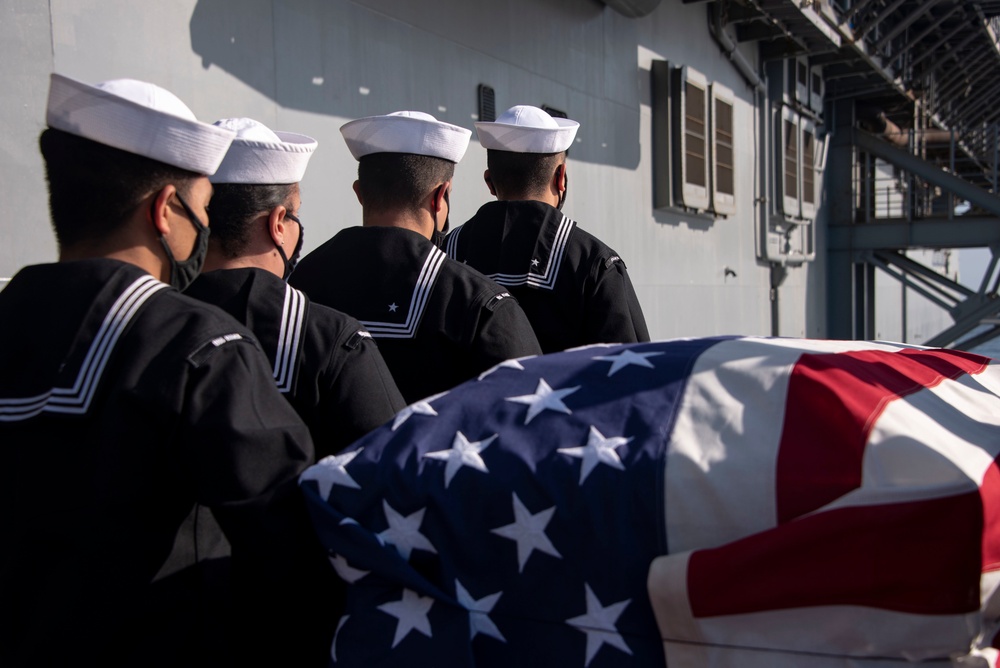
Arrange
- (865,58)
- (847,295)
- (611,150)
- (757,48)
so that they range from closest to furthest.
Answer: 1. (611,150)
2. (757,48)
3. (865,58)
4. (847,295)

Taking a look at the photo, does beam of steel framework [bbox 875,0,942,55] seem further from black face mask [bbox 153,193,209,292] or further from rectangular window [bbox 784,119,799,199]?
black face mask [bbox 153,193,209,292]

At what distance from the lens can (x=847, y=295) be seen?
519 inches

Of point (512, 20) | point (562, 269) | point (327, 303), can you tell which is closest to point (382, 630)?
point (327, 303)

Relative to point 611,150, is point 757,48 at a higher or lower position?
higher

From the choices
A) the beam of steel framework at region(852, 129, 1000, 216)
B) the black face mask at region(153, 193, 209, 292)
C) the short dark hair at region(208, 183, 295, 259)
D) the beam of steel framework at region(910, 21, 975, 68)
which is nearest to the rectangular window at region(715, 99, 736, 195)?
the beam of steel framework at region(852, 129, 1000, 216)

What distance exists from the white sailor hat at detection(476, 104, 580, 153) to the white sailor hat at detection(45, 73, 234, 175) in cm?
156

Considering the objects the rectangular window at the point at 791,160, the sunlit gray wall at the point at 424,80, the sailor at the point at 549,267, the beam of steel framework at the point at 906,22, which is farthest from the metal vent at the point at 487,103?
the beam of steel framework at the point at 906,22

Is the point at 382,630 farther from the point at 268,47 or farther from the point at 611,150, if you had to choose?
the point at 611,150

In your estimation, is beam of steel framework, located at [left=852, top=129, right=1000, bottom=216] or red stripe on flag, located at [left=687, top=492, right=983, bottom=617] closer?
red stripe on flag, located at [left=687, top=492, right=983, bottom=617]

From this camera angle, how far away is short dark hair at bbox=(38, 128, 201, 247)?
1.33 m

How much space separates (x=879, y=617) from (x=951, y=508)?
0.15 meters

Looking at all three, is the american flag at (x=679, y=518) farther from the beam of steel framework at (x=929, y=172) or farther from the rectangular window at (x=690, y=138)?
the beam of steel framework at (x=929, y=172)

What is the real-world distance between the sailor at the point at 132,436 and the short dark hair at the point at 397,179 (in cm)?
91

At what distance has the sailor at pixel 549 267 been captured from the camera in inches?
103
